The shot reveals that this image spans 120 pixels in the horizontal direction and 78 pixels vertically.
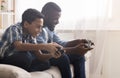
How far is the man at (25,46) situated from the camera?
1.66 meters

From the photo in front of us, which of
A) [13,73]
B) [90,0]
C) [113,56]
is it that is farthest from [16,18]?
[13,73]

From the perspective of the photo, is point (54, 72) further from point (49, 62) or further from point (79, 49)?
point (79, 49)

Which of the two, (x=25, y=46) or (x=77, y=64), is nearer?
(x=25, y=46)

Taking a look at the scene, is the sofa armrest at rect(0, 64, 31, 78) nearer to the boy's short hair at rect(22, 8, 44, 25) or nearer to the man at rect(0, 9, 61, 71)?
the man at rect(0, 9, 61, 71)

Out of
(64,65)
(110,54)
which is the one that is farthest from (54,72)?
(110,54)

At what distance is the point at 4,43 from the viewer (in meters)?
1.71

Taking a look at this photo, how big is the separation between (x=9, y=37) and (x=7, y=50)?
9 cm

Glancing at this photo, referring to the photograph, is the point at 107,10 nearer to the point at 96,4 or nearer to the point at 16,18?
the point at 96,4

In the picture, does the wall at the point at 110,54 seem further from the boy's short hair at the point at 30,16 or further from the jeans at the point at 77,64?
the boy's short hair at the point at 30,16

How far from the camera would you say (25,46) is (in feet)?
5.49

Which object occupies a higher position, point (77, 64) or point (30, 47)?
point (30, 47)

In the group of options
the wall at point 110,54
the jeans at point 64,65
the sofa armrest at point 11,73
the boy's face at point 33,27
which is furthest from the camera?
the wall at point 110,54

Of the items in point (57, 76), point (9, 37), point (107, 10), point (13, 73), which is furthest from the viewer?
point (107, 10)

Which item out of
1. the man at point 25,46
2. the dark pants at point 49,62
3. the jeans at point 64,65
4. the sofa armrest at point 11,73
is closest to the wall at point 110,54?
the dark pants at point 49,62
